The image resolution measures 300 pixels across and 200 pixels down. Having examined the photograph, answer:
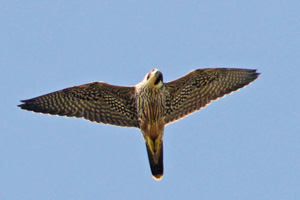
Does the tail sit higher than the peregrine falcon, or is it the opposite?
the peregrine falcon

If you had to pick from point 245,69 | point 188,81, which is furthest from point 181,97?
point 245,69

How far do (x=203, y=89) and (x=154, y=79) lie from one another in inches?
60.8

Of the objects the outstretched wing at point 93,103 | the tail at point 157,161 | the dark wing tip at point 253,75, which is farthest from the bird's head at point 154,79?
the dark wing tip at point 253,75

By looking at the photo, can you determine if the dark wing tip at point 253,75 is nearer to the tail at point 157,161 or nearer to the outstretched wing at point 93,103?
the tail at point 157,161

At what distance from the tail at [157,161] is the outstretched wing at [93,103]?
0.79m

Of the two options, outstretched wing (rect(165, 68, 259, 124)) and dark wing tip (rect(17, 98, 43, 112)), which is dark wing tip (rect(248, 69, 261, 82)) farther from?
dark wing tip (rect(17, 98, 43, 112))

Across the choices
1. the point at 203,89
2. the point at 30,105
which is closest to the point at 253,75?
the point at 203,89

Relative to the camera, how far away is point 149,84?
1672 centimetres

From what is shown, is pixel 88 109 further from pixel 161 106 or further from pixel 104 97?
pixel 161 106

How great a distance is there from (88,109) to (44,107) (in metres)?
0.96

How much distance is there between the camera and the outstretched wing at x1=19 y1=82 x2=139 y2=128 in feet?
→ 56.7

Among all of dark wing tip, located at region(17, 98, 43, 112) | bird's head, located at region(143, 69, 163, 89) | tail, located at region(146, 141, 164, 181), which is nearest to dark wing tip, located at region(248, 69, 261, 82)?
bird's head, located at region(143, 69, 163, 89)

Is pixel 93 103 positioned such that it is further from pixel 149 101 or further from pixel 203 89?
pixel 203 89

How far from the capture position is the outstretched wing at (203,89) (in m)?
17.5
